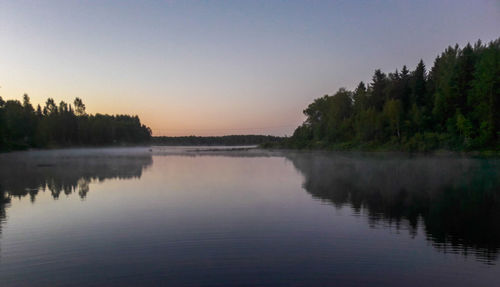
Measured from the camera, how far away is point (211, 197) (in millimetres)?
24688

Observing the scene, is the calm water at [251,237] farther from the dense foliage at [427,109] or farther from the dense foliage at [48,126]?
the dense foliage at [48,126]

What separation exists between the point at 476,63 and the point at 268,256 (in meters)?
92.1

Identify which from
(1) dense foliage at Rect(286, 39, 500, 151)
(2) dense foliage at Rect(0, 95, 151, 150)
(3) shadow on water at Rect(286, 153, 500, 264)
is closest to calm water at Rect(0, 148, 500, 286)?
(3) shadow on water at Rect(286, 153, 500, 264)

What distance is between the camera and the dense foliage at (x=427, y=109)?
242ft

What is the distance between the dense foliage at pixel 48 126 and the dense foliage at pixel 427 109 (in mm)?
110507

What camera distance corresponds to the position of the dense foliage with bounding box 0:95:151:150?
11506 cm

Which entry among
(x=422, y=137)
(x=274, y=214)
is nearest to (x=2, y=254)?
(x=274, y=214)

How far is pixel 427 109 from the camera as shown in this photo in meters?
90.8

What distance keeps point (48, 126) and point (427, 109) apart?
150m

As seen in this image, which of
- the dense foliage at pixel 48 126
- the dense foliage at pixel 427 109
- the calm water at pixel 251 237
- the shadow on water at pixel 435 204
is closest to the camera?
the calm water at pixel 251 237

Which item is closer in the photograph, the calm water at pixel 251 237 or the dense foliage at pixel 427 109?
the calm water at pixel 251 237

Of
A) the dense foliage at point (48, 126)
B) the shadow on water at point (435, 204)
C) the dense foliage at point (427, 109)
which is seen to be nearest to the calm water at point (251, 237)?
the shadow on water at point (435, 204)

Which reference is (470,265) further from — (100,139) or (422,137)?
(100,139)

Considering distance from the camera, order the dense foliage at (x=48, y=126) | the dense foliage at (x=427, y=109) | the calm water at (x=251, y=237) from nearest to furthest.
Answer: the calm water at (x=251, y=237) < the dense foliage at (x=427, y=109) < the dense foliage at (x=48, y=126)
